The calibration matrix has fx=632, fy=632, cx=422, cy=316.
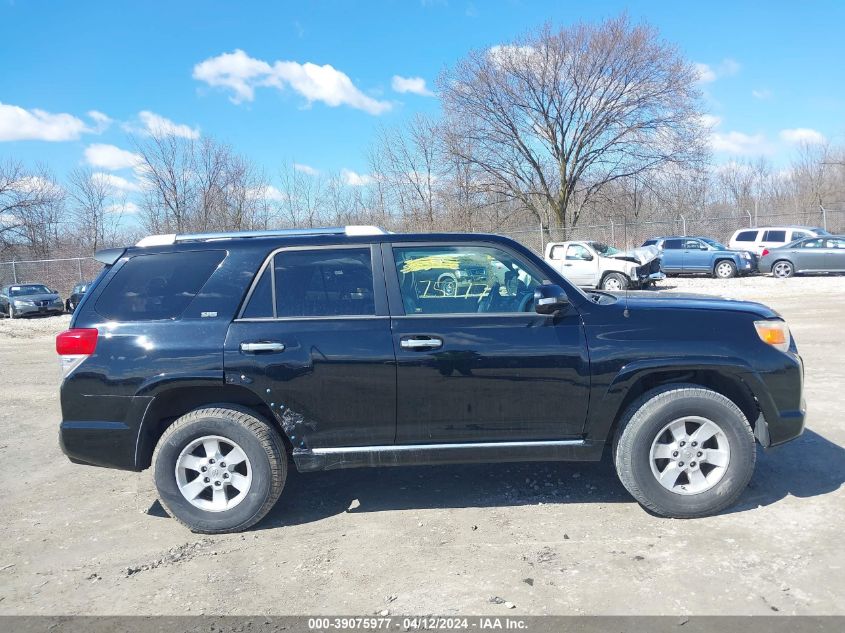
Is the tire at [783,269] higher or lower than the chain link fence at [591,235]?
lower

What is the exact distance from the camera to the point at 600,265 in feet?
65.8

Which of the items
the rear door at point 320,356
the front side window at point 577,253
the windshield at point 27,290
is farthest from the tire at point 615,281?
the windshield at point 27,290

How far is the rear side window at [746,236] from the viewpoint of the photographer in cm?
2558

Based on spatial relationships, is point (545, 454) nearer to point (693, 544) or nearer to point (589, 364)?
point (589, 364)

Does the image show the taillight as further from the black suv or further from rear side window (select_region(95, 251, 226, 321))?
rear side window (select_region(95, 251, 226, 321))

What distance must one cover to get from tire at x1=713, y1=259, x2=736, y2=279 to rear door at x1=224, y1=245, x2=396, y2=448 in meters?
23.4

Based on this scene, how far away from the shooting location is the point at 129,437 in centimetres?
408

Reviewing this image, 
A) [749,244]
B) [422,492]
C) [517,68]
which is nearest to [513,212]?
[517,68]

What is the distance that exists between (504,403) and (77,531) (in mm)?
3032

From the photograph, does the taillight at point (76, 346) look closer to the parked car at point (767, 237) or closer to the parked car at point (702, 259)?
the parked car at point (702, 259)

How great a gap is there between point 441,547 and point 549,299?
1649 mm

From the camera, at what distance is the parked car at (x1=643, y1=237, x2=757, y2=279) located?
2420 cm

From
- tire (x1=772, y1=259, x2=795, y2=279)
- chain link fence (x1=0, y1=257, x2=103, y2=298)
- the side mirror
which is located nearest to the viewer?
the side mirror

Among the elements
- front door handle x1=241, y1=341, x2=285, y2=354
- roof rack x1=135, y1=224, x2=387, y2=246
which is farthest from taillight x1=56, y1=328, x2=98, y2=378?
front door handle x1=241, y1=341, x2=285, y2=354
